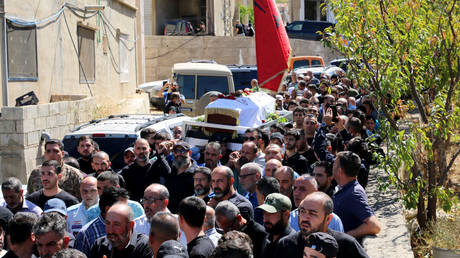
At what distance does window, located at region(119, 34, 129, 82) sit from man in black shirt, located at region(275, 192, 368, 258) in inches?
834

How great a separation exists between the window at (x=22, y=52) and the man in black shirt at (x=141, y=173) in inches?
324

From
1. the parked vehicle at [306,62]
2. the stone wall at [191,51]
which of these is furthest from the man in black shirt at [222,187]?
the stone wall at [191,51]

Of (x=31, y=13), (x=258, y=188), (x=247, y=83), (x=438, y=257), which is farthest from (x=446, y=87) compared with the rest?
(x=247, y=83)

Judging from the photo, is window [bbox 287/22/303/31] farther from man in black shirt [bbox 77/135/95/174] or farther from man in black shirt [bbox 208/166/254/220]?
man in black shirt [bbox 208/166/254/220]

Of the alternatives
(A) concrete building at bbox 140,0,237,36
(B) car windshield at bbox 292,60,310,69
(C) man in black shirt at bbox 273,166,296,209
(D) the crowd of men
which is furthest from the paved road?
(A) concrete building at bbox 140,0,237,36

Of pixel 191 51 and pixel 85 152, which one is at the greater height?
pixel 191 51

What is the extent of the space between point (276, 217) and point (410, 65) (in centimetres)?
319

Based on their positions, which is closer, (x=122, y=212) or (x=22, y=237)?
(x=122, y=212)

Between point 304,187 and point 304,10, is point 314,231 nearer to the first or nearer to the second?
point 304,187

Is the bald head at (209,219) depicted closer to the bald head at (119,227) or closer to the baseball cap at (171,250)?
the bald head at (119,227)

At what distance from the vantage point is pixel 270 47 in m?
13.8

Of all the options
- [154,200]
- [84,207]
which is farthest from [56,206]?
[154,200]

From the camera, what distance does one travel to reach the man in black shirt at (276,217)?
494cm

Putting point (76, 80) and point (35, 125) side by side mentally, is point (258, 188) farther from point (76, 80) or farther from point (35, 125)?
point (76, 80)
